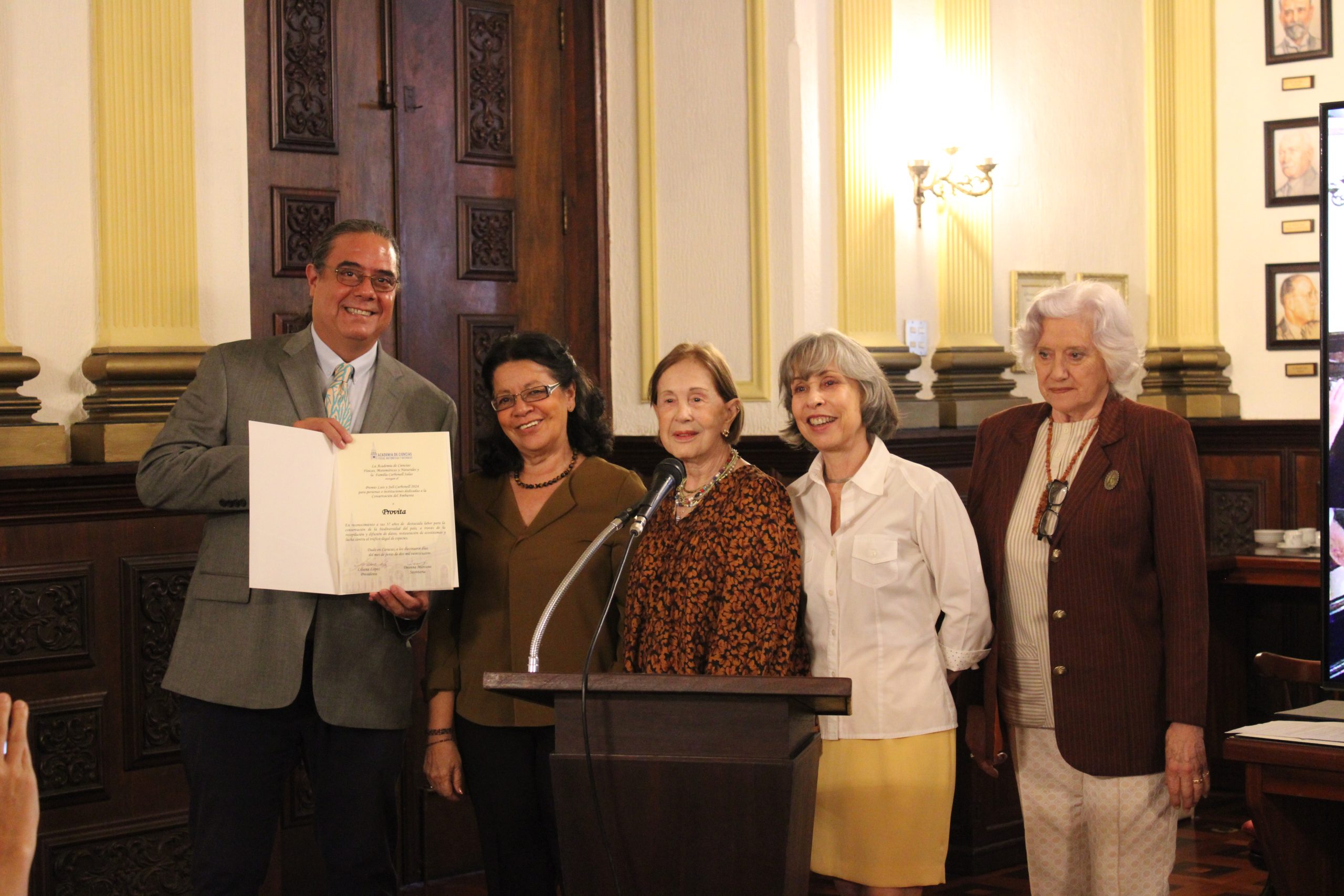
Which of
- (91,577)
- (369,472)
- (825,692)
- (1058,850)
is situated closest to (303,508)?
(369,472)

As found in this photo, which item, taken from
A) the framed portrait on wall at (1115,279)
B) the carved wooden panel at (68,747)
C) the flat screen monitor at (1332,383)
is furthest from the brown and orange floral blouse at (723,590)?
the framed portrait on wall at (1115,279)

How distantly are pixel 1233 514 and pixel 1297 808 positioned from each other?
4.14 meters

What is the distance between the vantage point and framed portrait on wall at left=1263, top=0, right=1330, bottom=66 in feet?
21.5

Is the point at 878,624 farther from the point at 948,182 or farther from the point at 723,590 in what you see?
the point at 948,182

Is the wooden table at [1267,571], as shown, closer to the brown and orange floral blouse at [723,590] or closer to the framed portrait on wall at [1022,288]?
the framed portrait on wall at [1022,288]

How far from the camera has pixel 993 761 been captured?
3.02 metres

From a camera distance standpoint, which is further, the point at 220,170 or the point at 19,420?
the point at 220,170

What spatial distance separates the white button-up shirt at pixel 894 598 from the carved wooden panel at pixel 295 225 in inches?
88.9

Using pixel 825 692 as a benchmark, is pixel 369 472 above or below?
above

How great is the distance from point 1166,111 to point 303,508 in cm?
543

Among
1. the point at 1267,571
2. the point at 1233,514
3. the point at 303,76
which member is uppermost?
the point at 303,76

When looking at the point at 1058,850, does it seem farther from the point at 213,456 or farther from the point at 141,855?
the point at 141,855

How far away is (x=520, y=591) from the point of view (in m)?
2.92

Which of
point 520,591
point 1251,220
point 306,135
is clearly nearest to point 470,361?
point 306,135
